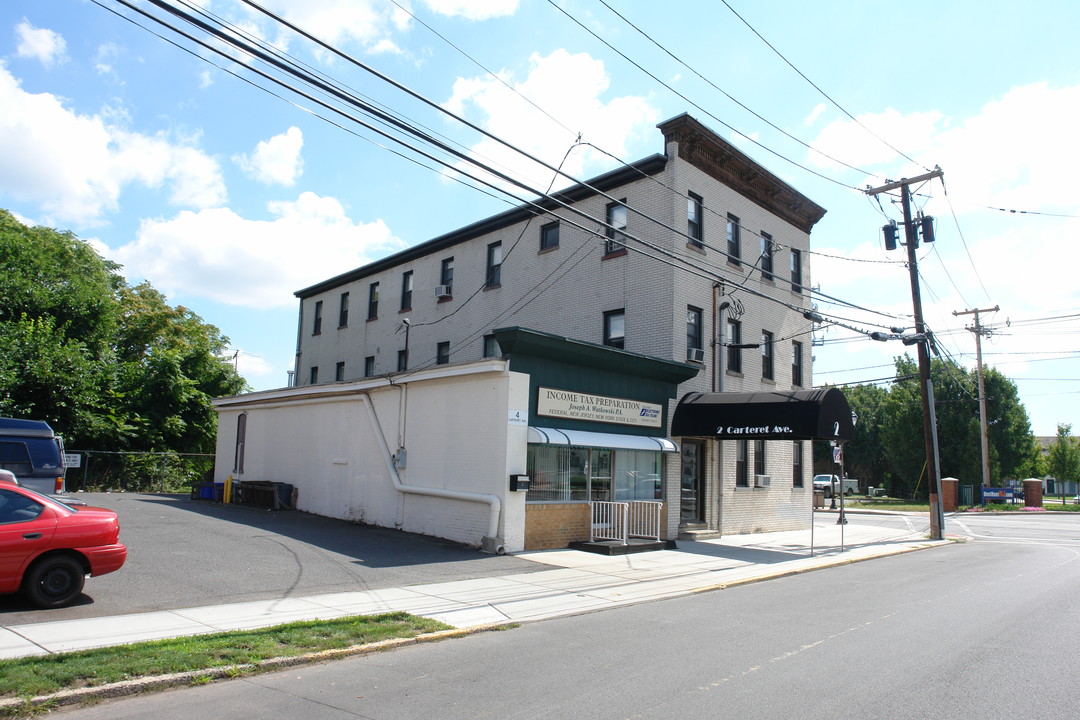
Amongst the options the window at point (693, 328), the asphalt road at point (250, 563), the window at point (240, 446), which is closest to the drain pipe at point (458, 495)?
the asphalt road at point (250, 563)

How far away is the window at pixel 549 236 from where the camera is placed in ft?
76.8

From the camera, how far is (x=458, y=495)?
1611 cm

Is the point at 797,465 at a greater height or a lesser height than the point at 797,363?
lesser

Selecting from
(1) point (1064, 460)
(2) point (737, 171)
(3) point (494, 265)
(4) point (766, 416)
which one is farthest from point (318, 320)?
(1) point (1064, 460)

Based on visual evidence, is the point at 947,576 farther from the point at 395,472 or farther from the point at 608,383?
the point at 395,472

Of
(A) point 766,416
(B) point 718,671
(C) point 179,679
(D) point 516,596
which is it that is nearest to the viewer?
(C) point 179,679

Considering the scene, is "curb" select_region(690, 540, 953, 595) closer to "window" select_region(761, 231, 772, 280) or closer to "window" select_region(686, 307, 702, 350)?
"window" select_region(686, 307, 702, 350)

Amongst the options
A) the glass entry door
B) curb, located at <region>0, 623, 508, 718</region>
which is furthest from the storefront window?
curb, located at <region>0, 623, 508, 718</region>

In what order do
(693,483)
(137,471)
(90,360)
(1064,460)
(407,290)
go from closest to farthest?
(693,483), (407,290), (137,471), (90,360), (1064,460)

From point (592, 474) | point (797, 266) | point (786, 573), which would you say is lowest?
point (786, 573)

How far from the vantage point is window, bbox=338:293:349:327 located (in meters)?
→ 32.8

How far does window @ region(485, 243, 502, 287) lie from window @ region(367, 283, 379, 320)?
724 cm

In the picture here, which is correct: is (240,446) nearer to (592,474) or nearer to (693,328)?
(592,474)

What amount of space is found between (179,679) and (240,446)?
2167 cm
